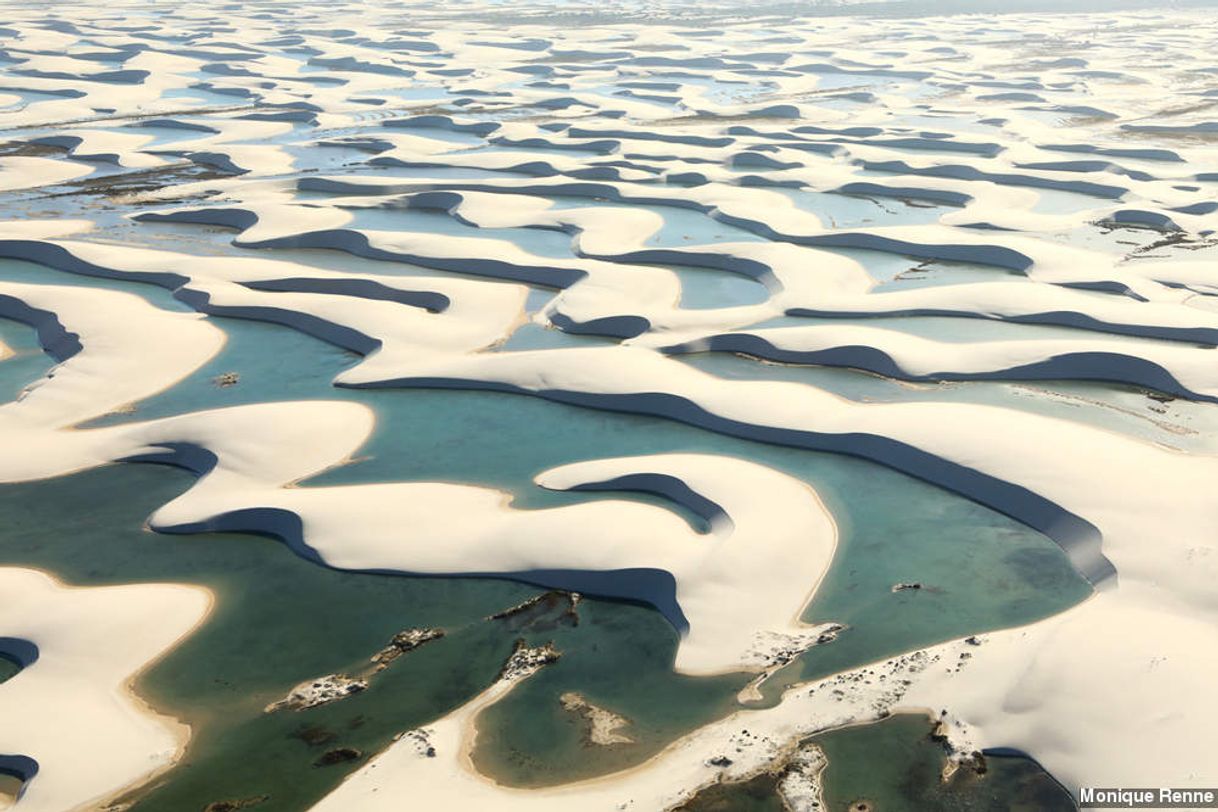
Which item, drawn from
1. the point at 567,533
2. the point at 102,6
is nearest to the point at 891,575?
the point at 567,533

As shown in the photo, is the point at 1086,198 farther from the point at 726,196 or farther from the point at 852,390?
the point at 852,390

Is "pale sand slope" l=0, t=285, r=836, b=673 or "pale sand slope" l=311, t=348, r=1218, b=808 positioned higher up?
"pale sand slope" l=311, t=348, r=1218, b=808

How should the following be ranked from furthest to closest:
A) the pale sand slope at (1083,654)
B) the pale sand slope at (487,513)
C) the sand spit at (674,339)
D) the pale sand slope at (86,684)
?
1. the pale sand slope at (487,513)
2. the sand spit at (674,339)
3. the pale sand slope at (86,684)
4. the pale sand slope at (1083,654)

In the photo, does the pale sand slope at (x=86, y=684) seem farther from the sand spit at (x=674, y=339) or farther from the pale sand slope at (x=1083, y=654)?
the pale sand slope at (x=1083, y=654)

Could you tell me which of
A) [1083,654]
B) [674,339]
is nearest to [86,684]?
[1083,654]

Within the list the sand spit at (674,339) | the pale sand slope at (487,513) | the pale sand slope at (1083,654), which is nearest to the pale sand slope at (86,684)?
the sand spit at (674,339)

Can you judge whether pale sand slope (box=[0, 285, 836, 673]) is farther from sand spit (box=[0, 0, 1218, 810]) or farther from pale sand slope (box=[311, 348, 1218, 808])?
pale sand slope (box=[311, 348, 1218, 808])

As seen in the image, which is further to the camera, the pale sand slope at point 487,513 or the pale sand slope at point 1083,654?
the pale sand slope at point 487,513

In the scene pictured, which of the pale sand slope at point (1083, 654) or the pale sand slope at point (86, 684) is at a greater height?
the pale sand slope at point (1083, 654)

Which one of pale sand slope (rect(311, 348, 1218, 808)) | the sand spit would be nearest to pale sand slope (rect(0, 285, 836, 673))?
the sand spit
